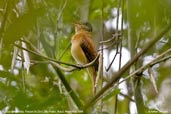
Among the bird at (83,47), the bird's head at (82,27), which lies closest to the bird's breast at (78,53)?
the bird at (83,47)

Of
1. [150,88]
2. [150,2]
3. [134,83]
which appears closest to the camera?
[150,2]

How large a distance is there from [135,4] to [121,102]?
2.79 meters

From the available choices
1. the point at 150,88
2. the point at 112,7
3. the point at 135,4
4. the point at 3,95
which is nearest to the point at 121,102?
the point at 112,7

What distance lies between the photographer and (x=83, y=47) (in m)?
3.50

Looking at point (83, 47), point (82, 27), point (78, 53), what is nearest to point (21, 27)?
point (78, 53)

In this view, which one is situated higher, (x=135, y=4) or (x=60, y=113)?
(x=135, y=4)

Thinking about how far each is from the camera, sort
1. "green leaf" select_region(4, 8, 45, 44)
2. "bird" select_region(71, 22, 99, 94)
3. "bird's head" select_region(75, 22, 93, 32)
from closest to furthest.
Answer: "green leaf" select_region(4, 8, 45, 44) < "bird" select_region(71, 22, 99, 94) < "bird's head" select_region(75, 22, 93, 32)

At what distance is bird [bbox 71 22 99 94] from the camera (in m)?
3.28

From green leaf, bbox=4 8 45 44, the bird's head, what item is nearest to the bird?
the bird's head

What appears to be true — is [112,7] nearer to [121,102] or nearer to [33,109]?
[121,102]

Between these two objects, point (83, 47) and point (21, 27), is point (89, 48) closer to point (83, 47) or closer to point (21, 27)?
point (83, 47)

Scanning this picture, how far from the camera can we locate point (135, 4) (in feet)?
2.07

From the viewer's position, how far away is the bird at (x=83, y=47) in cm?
328

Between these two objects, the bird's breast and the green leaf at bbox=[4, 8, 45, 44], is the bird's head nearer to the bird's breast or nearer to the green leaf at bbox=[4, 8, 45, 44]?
the bird's breast
